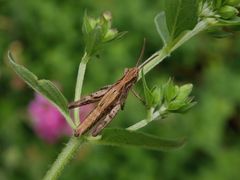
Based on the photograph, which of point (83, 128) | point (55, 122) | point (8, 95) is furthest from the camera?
point (8, 95)

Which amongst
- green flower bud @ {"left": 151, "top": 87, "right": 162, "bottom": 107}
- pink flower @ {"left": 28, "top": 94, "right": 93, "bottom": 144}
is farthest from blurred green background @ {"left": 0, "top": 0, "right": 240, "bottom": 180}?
green flower bud @ {"left": 151, "top": 87, "right": 162, "bottom": 107}

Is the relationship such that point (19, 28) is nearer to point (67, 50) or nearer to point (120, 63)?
point (67, 50)

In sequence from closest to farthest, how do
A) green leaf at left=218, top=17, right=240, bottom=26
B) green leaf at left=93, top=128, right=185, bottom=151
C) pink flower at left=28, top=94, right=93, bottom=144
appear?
green leaf at left=93, top=128, right=185, bottom=151 → green leaf at left=218, top=17, right=240, bottom=26 → pink flower at left=28, top=94, right=93, bottom=144

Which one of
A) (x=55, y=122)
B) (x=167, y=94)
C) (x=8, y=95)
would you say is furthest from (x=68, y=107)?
(x=8, y=95)

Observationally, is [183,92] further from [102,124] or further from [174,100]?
[102,124]

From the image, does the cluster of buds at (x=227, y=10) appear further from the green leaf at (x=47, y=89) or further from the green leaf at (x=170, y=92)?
the green leaf at (x=47, y=89)

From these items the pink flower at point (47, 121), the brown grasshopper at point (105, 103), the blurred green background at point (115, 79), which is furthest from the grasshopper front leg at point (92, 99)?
the blurred green background at point (115, 79)

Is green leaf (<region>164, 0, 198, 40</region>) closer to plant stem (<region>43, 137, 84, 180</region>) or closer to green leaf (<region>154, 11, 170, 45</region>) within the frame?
green leaf (<region>154, 11, 170, 45</region>)
